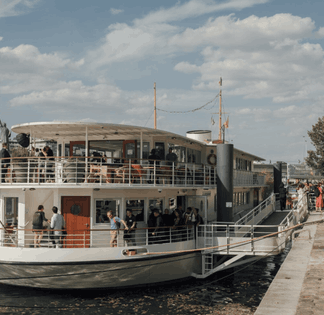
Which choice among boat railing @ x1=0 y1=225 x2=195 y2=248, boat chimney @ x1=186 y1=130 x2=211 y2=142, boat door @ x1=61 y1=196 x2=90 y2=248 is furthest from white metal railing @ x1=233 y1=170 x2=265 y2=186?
boat door @ x1=61 y1=196 x2=90 y2=248

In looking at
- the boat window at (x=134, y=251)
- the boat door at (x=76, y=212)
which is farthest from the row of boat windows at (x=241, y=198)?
the boat door at (x=76, y=212)

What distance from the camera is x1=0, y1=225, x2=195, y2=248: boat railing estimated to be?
45.8 feet

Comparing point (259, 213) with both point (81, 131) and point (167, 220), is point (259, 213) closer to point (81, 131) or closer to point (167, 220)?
point (167, 220)

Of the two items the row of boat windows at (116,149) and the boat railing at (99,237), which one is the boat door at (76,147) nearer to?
the row of boat windows at (116,149)

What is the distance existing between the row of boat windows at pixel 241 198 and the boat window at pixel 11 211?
12442 millimetres

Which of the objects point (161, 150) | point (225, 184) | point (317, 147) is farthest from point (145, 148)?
point (317, 147)

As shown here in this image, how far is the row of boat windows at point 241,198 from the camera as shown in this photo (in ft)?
80.1

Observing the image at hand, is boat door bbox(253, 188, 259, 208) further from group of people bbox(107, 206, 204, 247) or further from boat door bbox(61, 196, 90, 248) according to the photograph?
boat door bbox(61, 196, 90, 248)

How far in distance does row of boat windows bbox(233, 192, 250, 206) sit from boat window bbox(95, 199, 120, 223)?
410 inches

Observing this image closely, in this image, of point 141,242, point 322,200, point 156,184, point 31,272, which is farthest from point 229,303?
point 322,200

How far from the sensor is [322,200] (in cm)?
2591

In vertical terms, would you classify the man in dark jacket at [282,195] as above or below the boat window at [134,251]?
above

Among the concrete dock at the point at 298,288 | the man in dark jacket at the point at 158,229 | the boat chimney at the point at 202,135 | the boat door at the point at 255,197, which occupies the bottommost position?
the concrete dock at the point at 298,288

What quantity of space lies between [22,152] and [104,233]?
2021 inches
